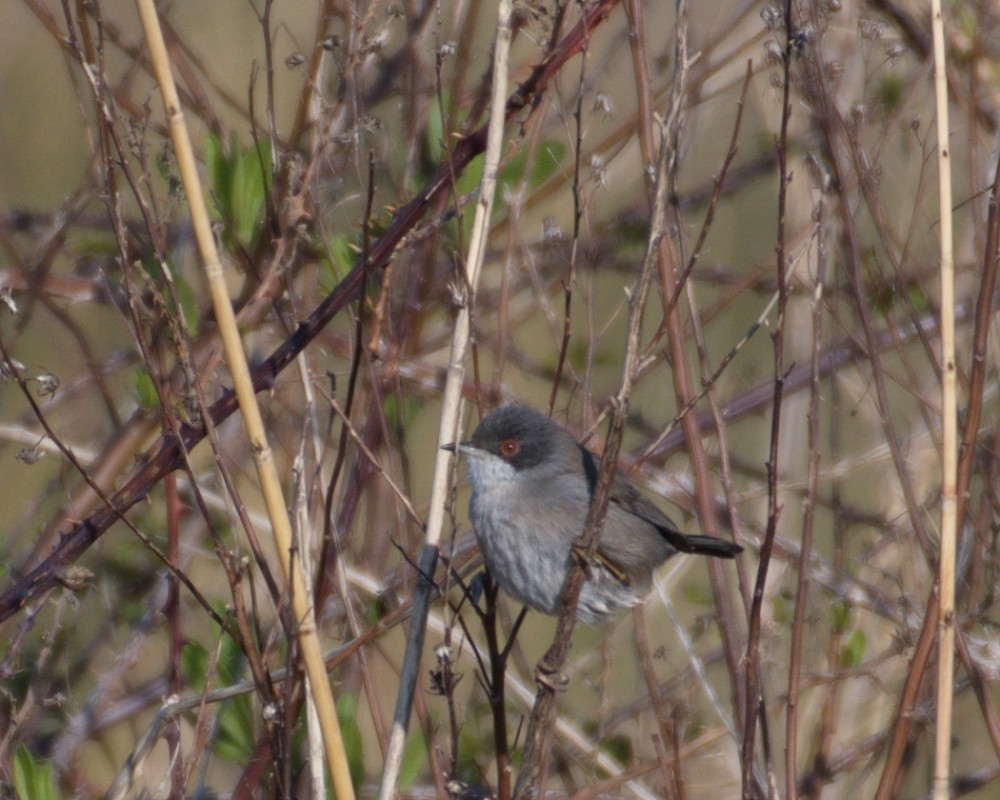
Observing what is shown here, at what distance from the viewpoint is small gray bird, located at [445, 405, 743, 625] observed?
125 inches

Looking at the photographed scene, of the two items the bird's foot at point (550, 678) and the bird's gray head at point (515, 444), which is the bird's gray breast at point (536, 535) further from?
the bird's foot at point (550, 678)

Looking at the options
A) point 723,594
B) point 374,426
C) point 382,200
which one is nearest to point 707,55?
point 382,200

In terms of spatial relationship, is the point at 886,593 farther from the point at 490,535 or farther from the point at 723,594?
the point at 490,535

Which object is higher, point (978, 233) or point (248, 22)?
point (248, 22)

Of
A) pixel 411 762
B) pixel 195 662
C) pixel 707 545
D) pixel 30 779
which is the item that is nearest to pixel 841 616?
pixel 707 545

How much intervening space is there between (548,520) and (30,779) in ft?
5.46

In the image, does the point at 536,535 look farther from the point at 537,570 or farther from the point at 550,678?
the point at 550,678

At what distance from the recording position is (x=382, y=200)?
14.8 ft

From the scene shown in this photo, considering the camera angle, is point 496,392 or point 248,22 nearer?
point 496,392

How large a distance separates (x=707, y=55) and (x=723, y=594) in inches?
109

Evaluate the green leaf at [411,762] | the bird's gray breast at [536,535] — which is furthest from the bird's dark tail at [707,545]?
the green leaf at [411,762]

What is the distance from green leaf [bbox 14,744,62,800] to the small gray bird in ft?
4.67

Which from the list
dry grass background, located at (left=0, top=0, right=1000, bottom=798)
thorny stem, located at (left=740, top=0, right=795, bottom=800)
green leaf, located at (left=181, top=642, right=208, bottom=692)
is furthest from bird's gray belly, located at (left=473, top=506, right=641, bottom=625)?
green leaf, located at (left=181, top=642, right=208, bottom=692)

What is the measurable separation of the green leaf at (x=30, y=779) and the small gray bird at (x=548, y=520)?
142 centimetres
